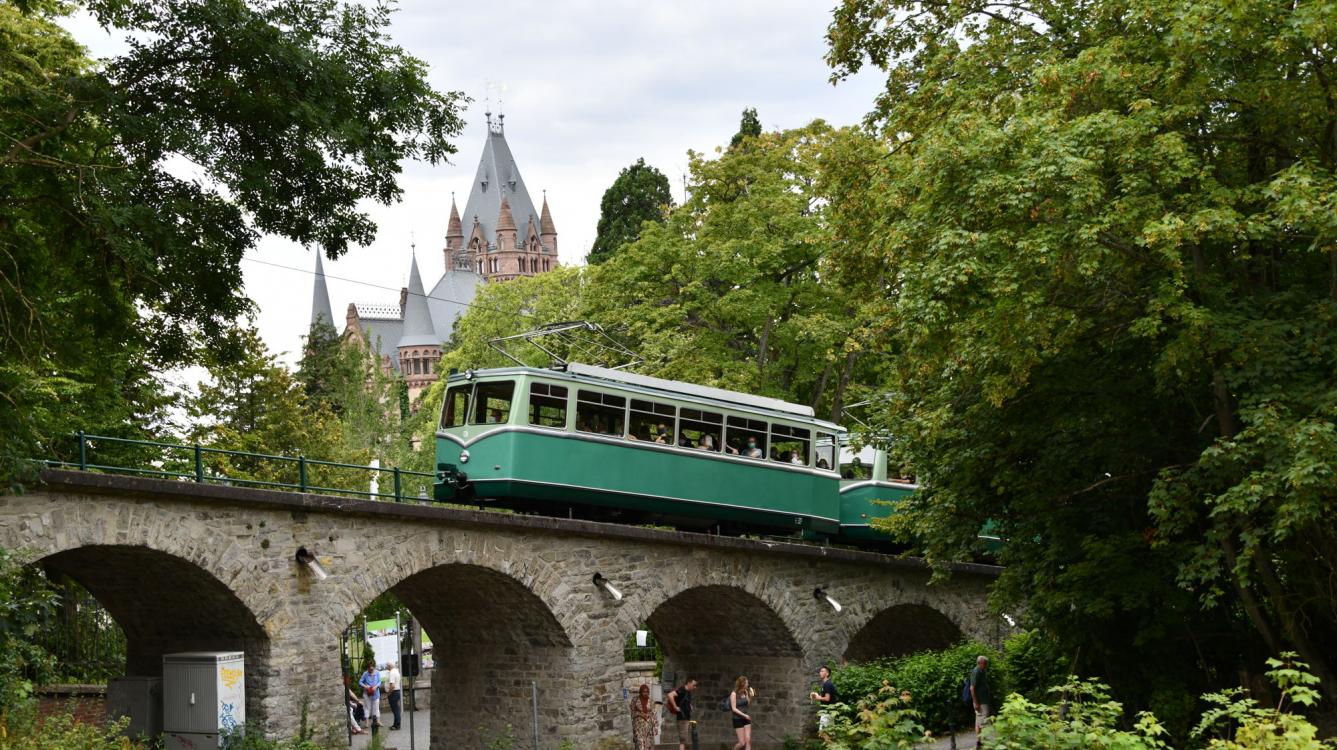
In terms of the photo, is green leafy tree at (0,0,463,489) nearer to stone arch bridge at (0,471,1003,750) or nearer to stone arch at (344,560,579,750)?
stone arch bridge at (0,471,1003,750)

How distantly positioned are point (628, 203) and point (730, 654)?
25.0 meters

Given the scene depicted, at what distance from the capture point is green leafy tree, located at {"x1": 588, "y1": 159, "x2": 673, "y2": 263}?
49969 mm

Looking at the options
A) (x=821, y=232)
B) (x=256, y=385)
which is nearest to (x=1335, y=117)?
(x=821, y=232)

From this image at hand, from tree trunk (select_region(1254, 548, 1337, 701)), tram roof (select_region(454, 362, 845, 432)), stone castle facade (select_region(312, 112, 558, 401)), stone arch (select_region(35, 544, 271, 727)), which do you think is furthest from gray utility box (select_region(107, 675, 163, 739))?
stone castle facade (select_region(312, 112, 558, 401))

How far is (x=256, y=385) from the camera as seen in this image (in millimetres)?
40594

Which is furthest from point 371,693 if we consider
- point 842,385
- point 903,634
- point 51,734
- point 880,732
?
point 880,732

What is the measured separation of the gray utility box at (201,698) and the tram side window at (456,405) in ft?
18.8

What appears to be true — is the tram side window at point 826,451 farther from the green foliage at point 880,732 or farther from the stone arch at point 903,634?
the green foliage at point 880,732

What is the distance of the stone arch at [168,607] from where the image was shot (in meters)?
18.9

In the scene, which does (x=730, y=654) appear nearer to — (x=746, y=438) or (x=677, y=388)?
(x=746, y=438)

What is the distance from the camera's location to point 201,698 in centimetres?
1873

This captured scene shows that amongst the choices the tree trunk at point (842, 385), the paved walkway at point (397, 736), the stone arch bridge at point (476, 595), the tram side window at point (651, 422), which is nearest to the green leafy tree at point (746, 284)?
the tree trunk at point (842, 385)

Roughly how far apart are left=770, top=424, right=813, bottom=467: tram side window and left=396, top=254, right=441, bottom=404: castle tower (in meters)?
81.0

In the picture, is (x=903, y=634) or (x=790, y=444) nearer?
(x=790, y=444)
